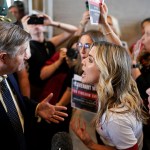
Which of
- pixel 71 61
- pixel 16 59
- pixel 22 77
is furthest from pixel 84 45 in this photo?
pixel 16 59

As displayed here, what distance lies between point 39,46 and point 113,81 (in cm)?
119

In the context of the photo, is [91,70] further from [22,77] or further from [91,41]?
[22,77]

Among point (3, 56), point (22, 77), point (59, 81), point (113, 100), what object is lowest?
point (59, 81)

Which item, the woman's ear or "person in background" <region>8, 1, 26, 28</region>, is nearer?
the woman's ear

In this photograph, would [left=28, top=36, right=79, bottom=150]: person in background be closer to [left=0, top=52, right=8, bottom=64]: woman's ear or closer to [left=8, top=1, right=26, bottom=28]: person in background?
[left=8, top=1, right=26, bottom=28]: person in background

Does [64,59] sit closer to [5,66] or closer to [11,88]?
[11,88]

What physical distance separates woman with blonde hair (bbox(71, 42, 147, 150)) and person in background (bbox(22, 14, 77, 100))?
0.89 m

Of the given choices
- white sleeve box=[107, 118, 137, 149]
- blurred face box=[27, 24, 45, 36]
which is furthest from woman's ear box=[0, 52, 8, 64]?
blurred face box=[27, 24, 45, 36]

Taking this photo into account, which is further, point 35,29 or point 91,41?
point 35,29

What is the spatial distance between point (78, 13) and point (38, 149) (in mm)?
1370

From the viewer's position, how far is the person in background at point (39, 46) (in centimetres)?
198

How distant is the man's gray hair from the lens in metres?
0.95

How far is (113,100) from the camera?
1.12 m

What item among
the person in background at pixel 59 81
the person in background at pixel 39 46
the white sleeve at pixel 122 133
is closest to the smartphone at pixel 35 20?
the person in background at pixel 39 46
